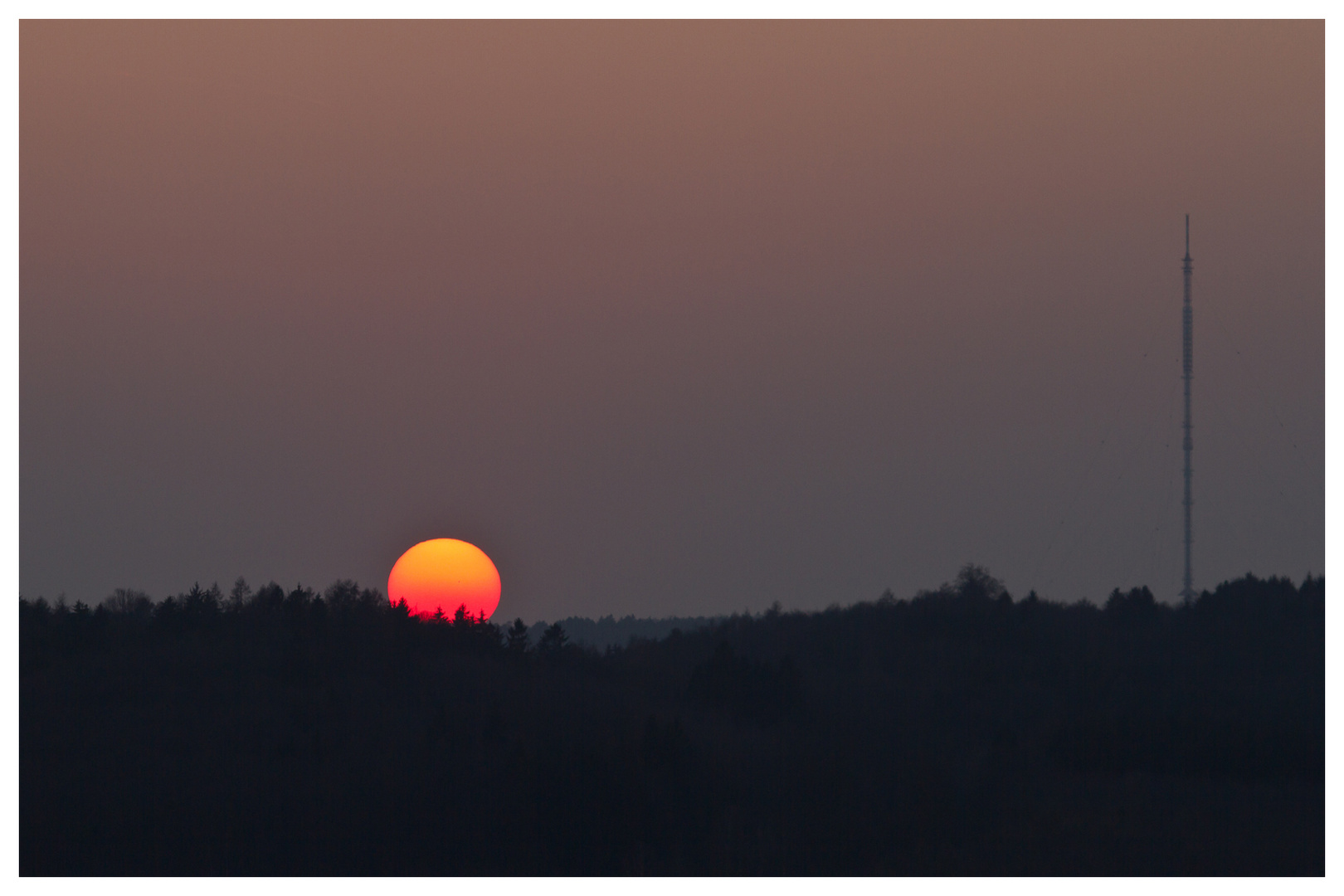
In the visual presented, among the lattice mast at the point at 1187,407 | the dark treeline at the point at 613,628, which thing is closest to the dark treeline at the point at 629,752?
the lattice mast at the point at 1187,407

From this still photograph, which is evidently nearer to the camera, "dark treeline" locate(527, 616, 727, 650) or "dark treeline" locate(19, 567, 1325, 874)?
"dark treeline" locate(19, 567, 1325, 874)

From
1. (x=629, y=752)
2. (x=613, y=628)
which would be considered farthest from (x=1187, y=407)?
(x=613, y=628)

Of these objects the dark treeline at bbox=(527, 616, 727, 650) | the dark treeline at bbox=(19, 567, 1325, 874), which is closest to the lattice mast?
the dark treeline at bbox=(19, 567, 1325, 874)

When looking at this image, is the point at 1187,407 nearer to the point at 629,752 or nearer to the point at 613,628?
the point at 629,752

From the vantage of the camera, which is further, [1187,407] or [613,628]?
[613,628]

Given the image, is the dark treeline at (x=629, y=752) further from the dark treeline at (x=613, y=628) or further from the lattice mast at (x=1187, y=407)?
the dark treeline at (x=613, y=628)

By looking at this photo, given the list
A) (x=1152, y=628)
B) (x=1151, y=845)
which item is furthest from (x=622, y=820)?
(x=1152, y=628)

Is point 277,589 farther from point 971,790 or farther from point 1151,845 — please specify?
point 1151,845

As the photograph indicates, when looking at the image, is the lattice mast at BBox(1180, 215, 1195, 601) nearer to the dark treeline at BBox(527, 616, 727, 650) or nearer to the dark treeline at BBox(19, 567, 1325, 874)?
the dark treeline at BBox(19, 567, 1325, 874)
